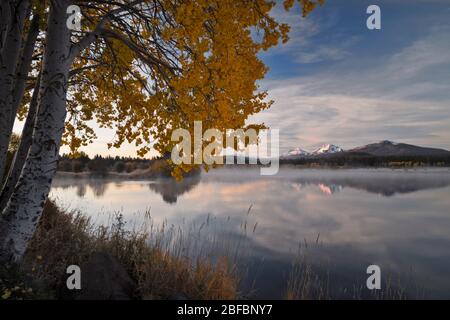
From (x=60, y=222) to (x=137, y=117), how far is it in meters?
3.77

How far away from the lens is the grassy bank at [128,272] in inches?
179

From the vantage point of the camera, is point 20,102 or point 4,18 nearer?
point 4,18

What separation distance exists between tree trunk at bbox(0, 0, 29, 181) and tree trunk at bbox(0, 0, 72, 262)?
1.91 meters

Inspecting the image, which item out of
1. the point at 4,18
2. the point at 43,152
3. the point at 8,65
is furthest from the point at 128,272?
the point at 4,18

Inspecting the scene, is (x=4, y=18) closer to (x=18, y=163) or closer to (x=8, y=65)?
(x=8, y=65)

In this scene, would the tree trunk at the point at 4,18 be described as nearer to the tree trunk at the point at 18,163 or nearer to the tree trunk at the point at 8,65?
the tree trunk at the point at 8,65

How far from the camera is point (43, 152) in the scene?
16.2 ft

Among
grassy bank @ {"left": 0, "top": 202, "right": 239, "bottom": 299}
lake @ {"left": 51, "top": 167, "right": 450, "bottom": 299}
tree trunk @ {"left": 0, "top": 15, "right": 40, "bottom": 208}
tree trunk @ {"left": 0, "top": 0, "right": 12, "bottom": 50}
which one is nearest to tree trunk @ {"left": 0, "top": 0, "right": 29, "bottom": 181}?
tree trunk @ {"left": 0, "top": 0, "right": 12, "bottom": 50}

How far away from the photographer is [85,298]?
4676 mm

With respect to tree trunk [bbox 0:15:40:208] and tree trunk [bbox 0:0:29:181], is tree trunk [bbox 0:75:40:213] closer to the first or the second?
tree trunk [bbox 0:15:40:208]

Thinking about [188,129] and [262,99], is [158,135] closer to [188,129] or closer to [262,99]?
[188,129]

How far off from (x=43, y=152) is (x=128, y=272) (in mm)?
2983

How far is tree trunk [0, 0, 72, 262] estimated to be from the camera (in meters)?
4.86
